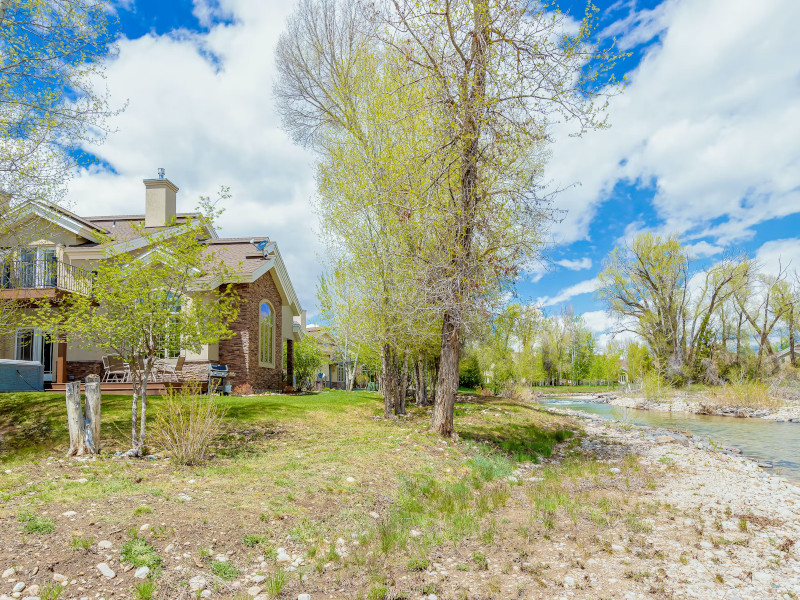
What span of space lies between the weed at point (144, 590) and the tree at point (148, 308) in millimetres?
4303

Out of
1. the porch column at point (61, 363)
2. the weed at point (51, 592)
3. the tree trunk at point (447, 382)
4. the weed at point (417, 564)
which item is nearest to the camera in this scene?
the weed at point (51, 592)

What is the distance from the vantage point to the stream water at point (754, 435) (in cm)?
1067

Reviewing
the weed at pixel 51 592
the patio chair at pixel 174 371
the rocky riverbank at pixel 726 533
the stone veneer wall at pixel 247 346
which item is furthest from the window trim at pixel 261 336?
the weed at pixel 51 592

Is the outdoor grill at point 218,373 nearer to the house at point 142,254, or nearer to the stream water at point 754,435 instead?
the house at point 142,254

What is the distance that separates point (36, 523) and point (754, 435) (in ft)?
57.9

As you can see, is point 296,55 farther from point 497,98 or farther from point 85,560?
point 85,560

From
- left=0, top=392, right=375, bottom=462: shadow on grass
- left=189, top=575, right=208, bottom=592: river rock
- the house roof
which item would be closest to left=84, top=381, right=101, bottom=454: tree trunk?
left=0, top=392, right=375, bottom=462: shadow on grass

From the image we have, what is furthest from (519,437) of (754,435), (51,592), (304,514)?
(51,592)

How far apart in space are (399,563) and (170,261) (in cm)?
594

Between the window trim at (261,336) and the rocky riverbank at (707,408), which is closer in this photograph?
the window trim at (261,336)

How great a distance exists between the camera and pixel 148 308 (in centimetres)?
759

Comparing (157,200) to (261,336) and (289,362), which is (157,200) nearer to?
(261,336)

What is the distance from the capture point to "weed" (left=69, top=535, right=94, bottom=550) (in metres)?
4.09

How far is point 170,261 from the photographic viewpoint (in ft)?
26.0
